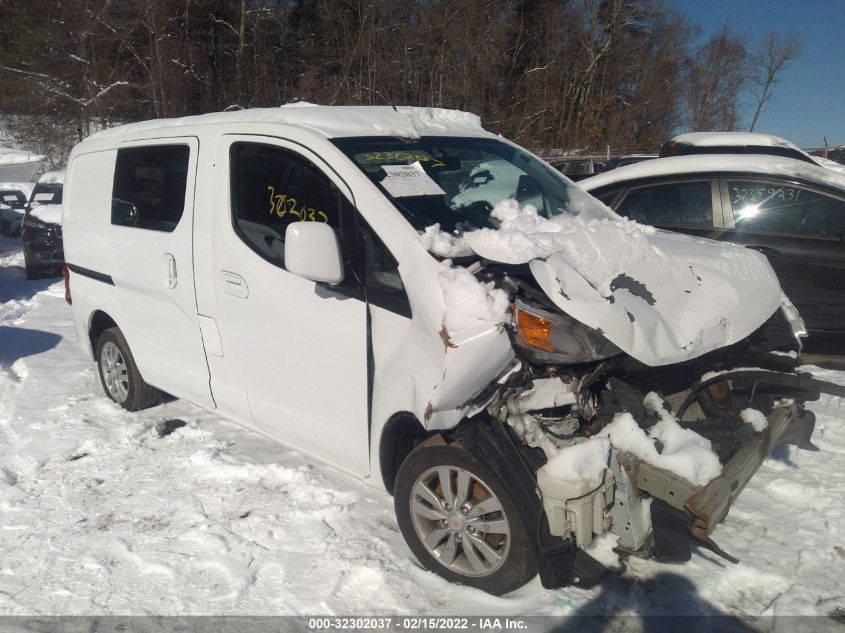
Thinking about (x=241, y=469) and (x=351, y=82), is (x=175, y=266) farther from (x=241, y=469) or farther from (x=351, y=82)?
(x=351, y=82)

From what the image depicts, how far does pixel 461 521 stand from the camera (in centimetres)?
282

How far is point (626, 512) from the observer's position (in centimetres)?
246

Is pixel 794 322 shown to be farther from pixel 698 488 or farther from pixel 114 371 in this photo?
pixel 114 371

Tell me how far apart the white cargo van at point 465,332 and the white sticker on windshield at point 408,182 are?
1 centimetres

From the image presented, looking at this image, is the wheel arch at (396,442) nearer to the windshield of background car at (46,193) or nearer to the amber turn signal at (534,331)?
the amber turn signal at (534,331)

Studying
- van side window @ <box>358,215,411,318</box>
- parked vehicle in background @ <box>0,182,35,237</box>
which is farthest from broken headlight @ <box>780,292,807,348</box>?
parked vehicle in background @ <box>0,182,35,237</box>

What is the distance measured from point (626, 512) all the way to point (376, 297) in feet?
4.38

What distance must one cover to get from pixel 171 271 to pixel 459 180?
1854 millimetres

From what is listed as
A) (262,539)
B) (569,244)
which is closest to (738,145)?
(569,244)

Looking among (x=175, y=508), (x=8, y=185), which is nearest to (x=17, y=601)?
(x=175, y=508)

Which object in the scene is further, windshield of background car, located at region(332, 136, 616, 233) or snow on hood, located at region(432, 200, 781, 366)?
windshield of background car, located at region(332, 136, 616, 233)

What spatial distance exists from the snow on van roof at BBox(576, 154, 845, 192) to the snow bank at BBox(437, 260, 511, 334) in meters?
3.19

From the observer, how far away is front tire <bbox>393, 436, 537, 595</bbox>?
8.76ft

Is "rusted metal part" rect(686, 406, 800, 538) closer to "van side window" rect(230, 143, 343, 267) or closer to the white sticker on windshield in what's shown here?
the white sticker on windshield
